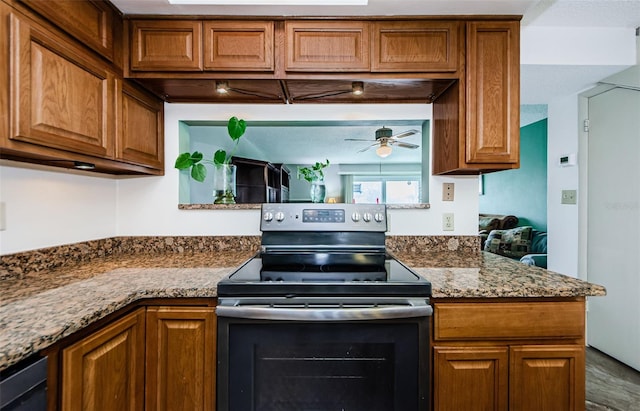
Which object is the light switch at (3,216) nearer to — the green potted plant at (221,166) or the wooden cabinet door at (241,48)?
the green potted plant at (221,166)

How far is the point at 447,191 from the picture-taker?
6.25ft

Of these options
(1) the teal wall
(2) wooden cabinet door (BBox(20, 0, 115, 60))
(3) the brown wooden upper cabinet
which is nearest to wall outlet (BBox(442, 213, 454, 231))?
(3) the brown wooden upper cabinet

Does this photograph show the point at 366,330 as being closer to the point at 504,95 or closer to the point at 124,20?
the point at 504,95

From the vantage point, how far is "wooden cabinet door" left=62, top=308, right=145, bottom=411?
2.76 ft

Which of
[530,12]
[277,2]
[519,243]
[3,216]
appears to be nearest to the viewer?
[3,216]

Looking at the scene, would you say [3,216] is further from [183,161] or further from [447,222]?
[447,222]

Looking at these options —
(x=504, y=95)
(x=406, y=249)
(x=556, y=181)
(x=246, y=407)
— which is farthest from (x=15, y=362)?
(x=556, y=181)

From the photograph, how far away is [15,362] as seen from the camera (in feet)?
2.18

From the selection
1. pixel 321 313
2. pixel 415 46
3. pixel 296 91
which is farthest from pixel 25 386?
pixel 415 46

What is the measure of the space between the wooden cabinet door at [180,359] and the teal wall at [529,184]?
4.16m

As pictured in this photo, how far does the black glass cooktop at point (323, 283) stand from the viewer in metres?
1.11

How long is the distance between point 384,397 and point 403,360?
0.50 feet

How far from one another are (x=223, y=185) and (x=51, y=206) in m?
0.84

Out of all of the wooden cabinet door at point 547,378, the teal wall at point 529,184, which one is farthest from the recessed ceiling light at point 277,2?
the teal wall at point 529,184
